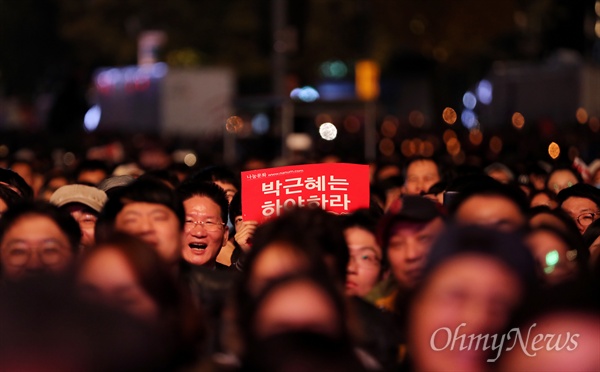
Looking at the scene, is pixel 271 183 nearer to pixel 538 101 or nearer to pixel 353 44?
pixel 538 101

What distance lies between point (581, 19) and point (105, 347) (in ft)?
150

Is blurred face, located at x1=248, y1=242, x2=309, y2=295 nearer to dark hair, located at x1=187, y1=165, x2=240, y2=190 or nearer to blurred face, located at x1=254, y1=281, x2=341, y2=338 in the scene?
blurred face, located at x1=254, y1=281, x2=341, y2=338

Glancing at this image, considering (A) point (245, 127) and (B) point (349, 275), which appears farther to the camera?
(A) point (245, 127)

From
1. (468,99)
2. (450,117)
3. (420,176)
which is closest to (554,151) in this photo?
(420,176)

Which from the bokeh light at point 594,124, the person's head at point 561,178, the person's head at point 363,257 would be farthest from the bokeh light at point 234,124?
the person's head at point 363,257

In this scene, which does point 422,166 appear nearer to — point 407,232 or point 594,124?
point 407,232

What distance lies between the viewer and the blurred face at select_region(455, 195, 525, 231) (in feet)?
24.0

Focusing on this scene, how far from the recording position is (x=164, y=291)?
519 cm

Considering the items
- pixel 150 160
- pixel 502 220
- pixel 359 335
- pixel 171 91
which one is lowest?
pixel 359 335

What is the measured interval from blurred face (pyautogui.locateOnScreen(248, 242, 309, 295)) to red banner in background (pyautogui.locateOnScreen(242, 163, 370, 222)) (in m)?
3.30

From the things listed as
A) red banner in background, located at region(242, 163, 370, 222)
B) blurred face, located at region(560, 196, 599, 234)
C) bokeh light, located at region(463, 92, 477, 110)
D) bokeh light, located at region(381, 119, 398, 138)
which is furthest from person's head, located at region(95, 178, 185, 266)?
bokeh light, located at region(463, 92, 477, 110)

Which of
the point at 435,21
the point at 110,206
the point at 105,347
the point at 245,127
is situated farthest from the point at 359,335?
the point at 435,21

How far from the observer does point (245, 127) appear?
2673 centimetres

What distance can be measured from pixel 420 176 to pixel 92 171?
2.97 meters
